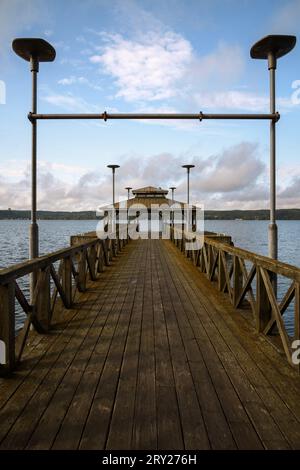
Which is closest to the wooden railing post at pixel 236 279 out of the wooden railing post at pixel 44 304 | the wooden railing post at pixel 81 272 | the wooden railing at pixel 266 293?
the wooden railing at pixel 266 293

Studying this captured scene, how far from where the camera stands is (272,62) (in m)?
5.72

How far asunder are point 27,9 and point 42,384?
25.5ft

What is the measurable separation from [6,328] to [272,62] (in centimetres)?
619

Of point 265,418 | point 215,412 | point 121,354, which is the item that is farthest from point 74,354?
point 265,418

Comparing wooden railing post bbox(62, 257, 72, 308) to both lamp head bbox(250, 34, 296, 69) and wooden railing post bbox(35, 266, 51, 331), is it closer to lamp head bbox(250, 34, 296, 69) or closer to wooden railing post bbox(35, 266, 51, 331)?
wooden railing post bbox(35, 266, 51, 331)

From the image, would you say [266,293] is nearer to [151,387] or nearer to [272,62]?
[151,387]

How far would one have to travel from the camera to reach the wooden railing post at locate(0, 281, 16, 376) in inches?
115

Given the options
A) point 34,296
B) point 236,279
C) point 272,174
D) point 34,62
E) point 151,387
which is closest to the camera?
point 151,387

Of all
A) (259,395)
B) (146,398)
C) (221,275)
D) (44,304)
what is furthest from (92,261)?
(259,395)

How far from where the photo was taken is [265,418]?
2.30 meters

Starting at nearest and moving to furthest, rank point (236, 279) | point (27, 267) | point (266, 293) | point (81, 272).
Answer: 1. point (27, 267)
2. point (266, 293)
3. point (236, 279)
4. point (81, 272)

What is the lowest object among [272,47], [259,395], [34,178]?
[259,395]

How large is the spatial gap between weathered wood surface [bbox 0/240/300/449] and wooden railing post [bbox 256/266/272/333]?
0.54ft
